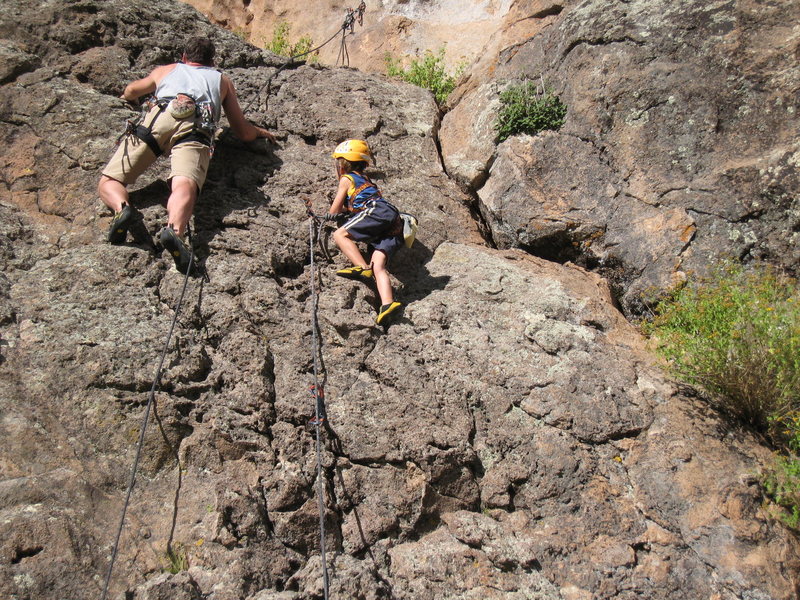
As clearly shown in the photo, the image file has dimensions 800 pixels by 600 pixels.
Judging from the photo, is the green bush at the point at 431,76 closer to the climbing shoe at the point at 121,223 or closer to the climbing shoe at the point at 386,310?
the climbing shoe at the point at 386,310

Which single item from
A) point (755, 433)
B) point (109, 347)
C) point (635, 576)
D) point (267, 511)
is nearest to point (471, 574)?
point (635, 576)

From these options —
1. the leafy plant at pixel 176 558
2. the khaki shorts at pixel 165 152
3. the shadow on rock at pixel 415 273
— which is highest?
the khaki shorts at pixel 165 152

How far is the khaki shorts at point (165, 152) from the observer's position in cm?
454

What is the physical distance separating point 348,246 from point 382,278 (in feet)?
1.38

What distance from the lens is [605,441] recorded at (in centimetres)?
389

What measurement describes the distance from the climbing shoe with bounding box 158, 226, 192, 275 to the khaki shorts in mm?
610

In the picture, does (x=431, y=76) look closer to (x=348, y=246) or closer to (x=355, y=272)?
(x=348, y=246)

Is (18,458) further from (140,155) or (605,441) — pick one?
(605,441)

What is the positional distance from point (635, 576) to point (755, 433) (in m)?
1.38

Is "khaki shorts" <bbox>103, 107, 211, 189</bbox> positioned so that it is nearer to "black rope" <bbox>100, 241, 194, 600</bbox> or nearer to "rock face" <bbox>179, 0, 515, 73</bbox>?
"black rope" <bbox>100, 241, 194, 600</bbox>

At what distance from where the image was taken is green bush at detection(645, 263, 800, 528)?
3.67m

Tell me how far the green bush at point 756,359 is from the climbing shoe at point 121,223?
12.8ft

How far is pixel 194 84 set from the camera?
4898 millimetres

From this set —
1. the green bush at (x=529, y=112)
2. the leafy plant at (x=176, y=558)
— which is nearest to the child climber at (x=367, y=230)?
the green bush at (x=529, y=112)
